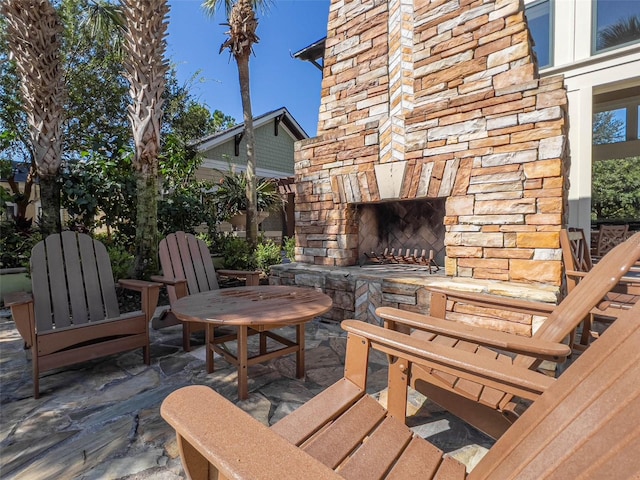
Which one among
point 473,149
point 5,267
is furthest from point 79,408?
point 5,267

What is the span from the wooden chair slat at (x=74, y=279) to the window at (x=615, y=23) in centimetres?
770

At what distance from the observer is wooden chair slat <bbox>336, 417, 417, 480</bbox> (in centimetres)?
97

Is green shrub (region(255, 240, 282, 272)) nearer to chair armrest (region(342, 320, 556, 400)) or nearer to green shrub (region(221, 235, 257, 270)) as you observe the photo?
green shrub (region(221, 235, 257, 270))

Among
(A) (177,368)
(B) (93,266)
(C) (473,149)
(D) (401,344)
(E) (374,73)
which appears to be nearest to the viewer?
(D) (401,344)

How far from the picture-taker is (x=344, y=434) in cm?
111

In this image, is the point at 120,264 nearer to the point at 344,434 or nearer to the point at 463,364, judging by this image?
the point at 344,434

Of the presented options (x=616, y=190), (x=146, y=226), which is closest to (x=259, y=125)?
(x=146, y=226)

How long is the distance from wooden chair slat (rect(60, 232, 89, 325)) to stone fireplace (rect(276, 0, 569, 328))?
7.94 ft

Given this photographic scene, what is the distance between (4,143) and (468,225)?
9615 millimetres

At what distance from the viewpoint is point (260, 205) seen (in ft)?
25.4

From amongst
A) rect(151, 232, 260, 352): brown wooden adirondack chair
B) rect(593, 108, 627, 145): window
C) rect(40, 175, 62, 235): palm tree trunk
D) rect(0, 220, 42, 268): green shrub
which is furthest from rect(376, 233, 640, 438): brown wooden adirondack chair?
rect(593, 108, 627, 145): window

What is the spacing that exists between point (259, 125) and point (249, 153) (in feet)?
15.4

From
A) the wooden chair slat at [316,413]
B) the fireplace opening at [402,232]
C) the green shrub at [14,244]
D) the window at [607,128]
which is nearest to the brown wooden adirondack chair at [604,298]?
the fireplace opening at [402,232]

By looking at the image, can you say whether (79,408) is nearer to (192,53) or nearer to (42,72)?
(42,72)
